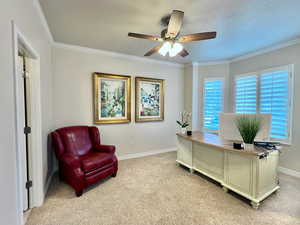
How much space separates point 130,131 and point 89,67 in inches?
73.1

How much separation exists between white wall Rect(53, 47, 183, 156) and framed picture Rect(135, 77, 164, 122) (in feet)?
0.52

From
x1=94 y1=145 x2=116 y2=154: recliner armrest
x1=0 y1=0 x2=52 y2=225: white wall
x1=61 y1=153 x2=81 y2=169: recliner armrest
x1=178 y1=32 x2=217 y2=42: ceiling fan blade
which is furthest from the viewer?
x1=94 y1=145 x2=116 y2=154: recliner armrest

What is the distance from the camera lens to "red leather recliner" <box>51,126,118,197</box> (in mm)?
2213

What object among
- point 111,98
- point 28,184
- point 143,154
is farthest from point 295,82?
point 28,184

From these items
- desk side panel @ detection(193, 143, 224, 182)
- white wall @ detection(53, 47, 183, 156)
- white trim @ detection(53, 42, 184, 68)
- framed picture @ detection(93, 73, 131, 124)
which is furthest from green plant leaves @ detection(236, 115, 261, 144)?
white trim @ detection(53, 42, 184, 68)

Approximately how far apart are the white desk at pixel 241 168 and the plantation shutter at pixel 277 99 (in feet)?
3.87

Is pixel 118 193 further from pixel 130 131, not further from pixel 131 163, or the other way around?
pixel 130 131

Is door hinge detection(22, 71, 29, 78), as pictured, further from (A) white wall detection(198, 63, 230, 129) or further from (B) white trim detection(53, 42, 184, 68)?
(A) white wall detection(198, 63, 230, 129)

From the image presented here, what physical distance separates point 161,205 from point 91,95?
A: 265 cm

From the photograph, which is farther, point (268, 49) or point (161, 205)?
point (268, 49)

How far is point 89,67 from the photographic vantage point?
10.9 ft

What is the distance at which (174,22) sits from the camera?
66.7 inches

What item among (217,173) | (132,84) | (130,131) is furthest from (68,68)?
(217,173)

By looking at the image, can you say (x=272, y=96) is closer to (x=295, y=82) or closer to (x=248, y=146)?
(x=295, y=82)
